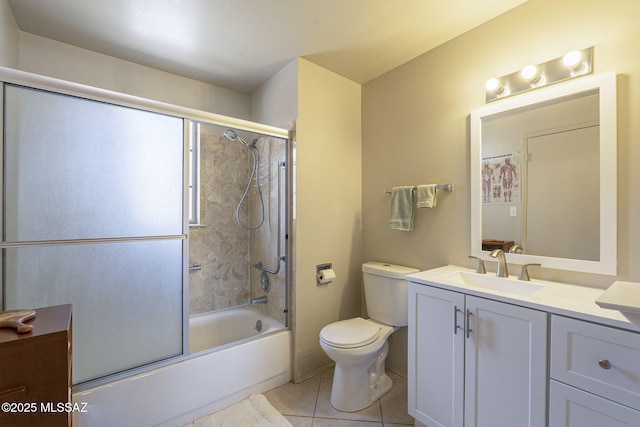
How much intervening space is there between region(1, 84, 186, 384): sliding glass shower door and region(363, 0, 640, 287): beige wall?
1528 millimetres

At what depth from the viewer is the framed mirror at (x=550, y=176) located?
1.29 metres

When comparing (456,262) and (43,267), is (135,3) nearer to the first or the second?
(43,267)

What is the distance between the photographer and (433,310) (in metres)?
1.47

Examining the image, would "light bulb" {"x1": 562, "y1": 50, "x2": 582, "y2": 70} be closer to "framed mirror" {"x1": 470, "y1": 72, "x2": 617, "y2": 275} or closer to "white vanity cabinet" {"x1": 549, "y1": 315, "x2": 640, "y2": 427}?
"framed mirror" {"x1": 470, "y1": 72, "x2": 617, "y2": 275}

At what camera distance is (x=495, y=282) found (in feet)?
5.02

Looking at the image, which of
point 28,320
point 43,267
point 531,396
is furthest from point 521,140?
point 43,267

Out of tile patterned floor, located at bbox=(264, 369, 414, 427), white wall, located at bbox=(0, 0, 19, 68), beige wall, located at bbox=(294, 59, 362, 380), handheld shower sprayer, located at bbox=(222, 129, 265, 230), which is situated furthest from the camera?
handheld shower sprayer, located at bbox=(222, 129, 265, 230)

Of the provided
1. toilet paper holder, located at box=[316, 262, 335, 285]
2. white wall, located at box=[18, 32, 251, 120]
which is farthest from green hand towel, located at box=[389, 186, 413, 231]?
white wall, located at box=[18, 32, 251, 120]

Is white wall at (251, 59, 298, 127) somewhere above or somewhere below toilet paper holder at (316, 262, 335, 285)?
above

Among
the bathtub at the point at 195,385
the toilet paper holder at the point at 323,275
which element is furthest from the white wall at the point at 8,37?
the toilet paper holder at the point at 323,275

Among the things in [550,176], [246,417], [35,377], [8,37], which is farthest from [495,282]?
[8,37]

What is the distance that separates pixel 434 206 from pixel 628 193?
Answer: 90 centimetres

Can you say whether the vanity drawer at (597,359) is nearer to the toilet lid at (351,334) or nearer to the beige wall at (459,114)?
the beige wall at (459,114)

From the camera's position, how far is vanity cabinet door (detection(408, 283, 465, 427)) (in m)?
1.36
